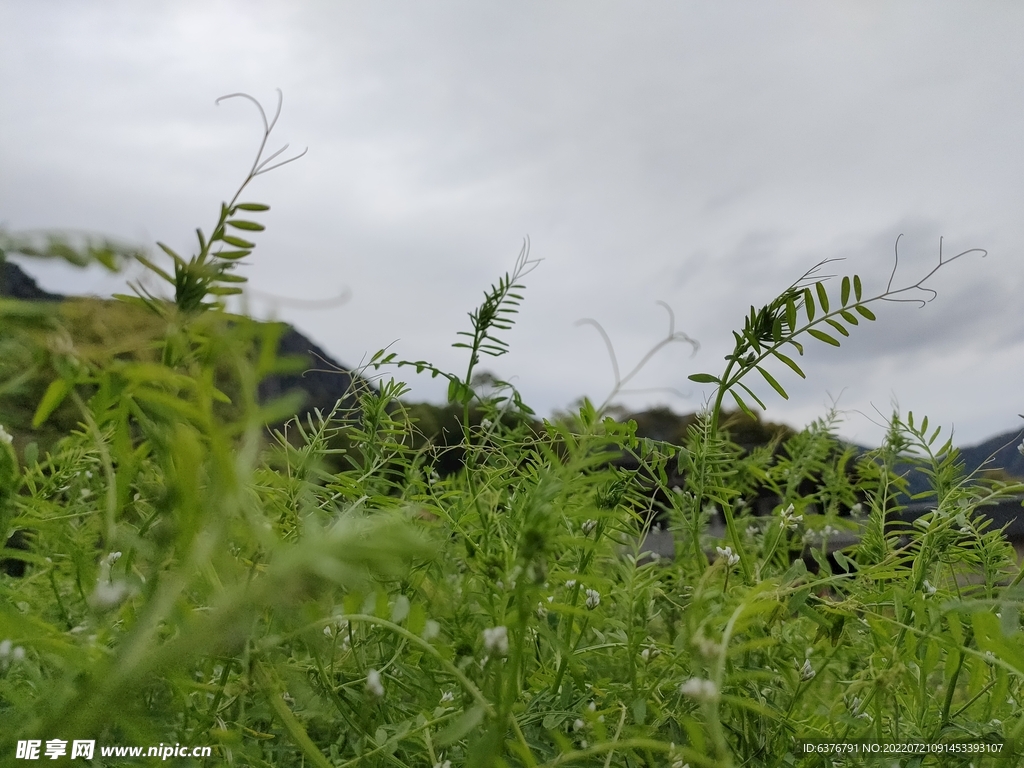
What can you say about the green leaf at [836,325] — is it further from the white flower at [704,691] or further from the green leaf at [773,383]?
the white flower at [704,691]

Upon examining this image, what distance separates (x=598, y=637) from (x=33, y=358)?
28cm

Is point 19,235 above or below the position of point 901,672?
above

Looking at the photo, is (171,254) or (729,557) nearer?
(171,254)

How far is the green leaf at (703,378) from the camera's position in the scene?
0.33 metres

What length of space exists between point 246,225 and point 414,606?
5.8 inches

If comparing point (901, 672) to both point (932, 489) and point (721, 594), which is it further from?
point (932, 489)

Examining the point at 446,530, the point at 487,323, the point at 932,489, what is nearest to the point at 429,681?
the point at 446,530

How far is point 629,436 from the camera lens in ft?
1.12

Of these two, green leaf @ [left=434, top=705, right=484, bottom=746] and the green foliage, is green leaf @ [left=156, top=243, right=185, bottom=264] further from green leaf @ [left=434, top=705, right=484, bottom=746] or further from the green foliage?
green leaf @ [left=434, top=705, right=484, bottom=746]

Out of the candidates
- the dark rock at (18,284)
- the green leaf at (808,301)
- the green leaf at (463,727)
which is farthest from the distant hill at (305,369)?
the green leaf at (808,301)

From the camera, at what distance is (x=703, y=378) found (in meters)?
0.33

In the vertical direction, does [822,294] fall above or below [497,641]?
above

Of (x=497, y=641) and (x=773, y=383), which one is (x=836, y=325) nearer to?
(x=773, y=383)

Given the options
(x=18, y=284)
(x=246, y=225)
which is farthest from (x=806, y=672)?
(x=18, y=284)
